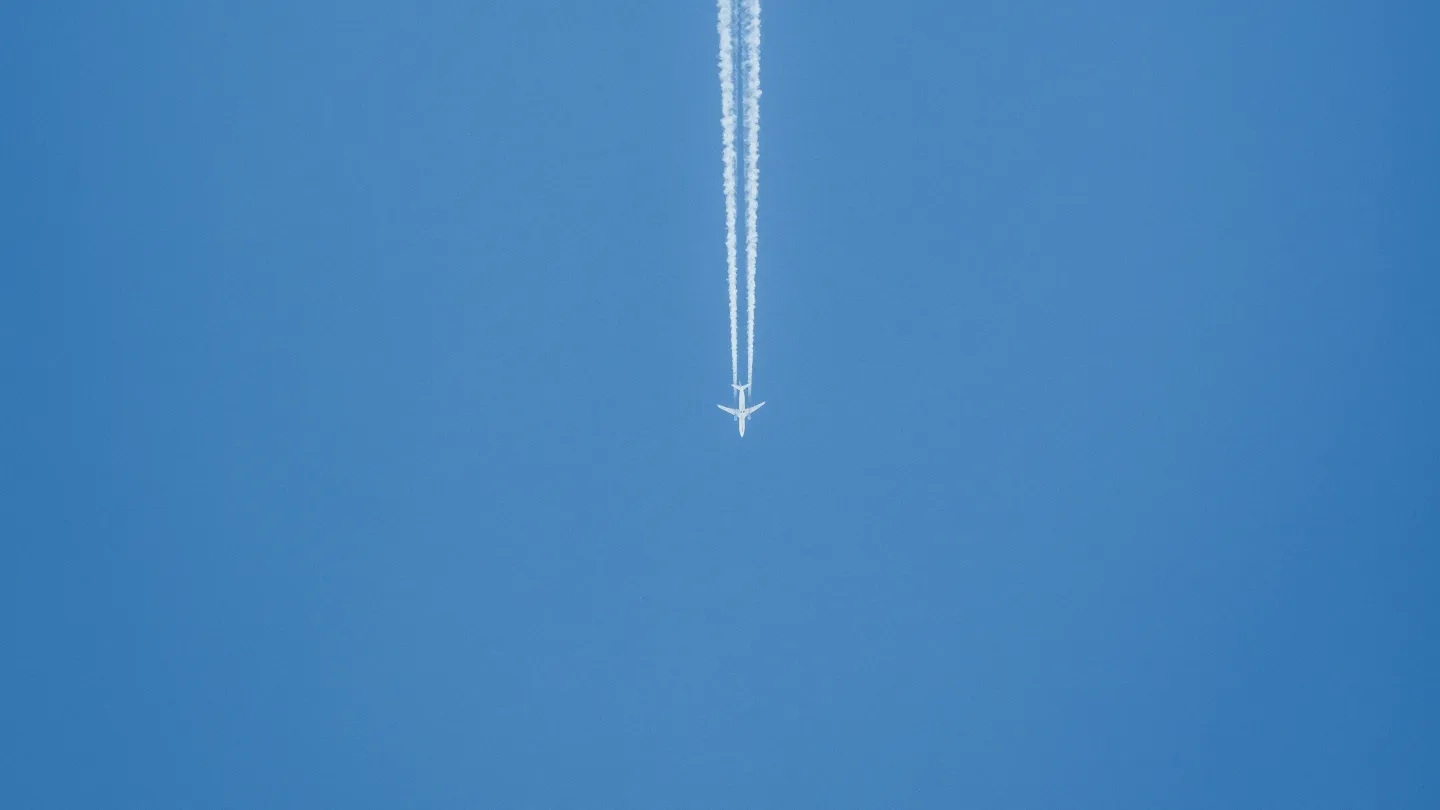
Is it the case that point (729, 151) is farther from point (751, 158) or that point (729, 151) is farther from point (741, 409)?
point (741, 409)

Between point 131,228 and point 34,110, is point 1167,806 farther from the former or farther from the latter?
point 34,110

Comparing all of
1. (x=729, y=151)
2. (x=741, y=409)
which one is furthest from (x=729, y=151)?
(x=741, y=409)

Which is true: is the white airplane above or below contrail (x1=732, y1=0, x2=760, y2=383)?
below

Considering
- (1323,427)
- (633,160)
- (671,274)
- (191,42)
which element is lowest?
(1323,427)

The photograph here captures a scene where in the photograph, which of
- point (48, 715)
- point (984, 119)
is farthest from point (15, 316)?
point (984, 119)

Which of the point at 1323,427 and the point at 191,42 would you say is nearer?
the point at 191,42

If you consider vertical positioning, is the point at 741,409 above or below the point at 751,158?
below
